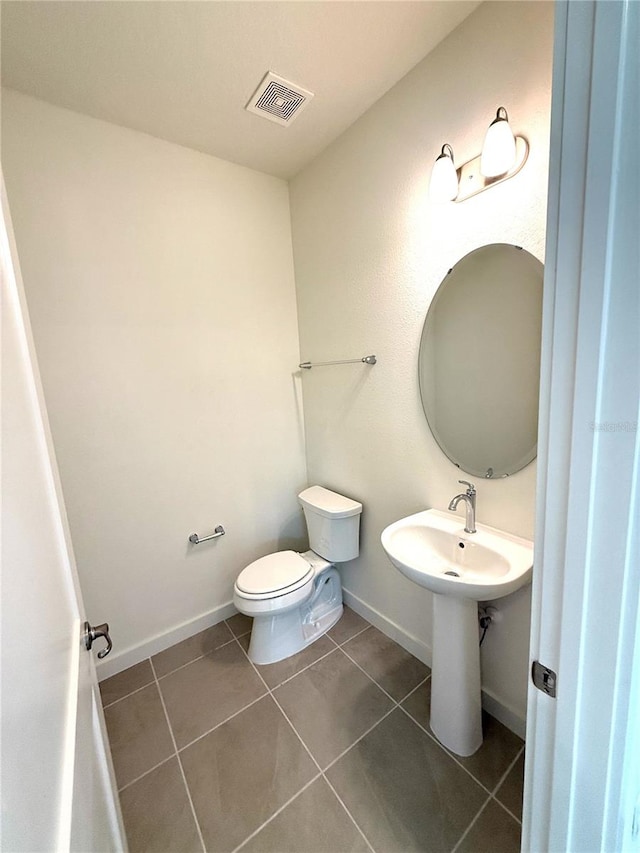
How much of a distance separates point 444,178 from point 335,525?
161 centimetres

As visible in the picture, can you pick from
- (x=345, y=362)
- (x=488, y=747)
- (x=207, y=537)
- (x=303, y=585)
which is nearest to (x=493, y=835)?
(x=488, y=747)

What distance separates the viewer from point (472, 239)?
1.21 metres

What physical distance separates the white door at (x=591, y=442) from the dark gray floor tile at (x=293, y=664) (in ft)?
4.20

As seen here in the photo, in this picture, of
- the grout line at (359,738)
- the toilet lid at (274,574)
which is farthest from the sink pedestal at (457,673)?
the toilet lid at (274,574)

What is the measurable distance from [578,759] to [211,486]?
5.69 ft

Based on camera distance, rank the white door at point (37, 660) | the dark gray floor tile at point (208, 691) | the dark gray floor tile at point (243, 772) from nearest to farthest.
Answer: the white door at point (37, 660), the dark gray floor tile at point (243, 772), the dark gray floor tile at point (208, 691)

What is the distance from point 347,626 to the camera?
193cm

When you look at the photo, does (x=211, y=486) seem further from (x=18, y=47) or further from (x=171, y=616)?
(x=18, y=47)

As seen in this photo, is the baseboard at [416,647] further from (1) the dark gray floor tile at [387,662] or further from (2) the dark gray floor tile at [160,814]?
(2) the dark gray floor tile at [160,814]

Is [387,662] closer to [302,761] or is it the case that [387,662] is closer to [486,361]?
→ [302,761]

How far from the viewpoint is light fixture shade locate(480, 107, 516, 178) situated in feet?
3.31

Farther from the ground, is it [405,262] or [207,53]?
[207,53]

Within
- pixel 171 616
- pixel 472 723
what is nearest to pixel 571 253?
pixel 472 723

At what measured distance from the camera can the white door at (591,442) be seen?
422 mm
